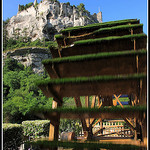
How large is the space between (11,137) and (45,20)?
45.5 metres

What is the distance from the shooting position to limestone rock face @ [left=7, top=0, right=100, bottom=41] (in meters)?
47.4

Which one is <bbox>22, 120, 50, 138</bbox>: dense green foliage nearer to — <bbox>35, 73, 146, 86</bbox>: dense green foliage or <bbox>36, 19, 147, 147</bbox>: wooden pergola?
<bbox>36, 19, 147, 147</bbox>: wooden pergola

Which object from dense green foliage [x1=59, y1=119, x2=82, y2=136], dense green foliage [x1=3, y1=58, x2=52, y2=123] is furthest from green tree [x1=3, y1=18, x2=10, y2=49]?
dense green foliage [x1=59, y1=119, x2=82, y2=136]

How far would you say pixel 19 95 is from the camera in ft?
86.9

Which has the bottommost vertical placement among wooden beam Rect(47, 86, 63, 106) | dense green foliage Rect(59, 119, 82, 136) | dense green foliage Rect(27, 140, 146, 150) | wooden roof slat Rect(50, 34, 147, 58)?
dense green foliage Rect(59, 119, 82, 136)

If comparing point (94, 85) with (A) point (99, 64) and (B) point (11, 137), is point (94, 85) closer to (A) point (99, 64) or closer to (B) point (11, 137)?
(A) point (99, 64)

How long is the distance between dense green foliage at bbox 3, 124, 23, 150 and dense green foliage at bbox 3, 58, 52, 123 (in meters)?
11.0

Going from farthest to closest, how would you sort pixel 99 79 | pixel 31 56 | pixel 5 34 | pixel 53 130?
pixel 5 34 → pixel 31 56 → pixel 53 130 → pixel 99 79

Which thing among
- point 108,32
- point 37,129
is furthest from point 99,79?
point 37,129

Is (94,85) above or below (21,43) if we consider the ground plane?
below

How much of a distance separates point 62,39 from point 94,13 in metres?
68.4

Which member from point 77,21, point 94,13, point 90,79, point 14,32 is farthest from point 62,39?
point 94,13

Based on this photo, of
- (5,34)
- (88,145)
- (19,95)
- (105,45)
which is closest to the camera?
(88,145)

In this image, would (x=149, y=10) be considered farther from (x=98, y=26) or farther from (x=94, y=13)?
(x=94, y=13)
